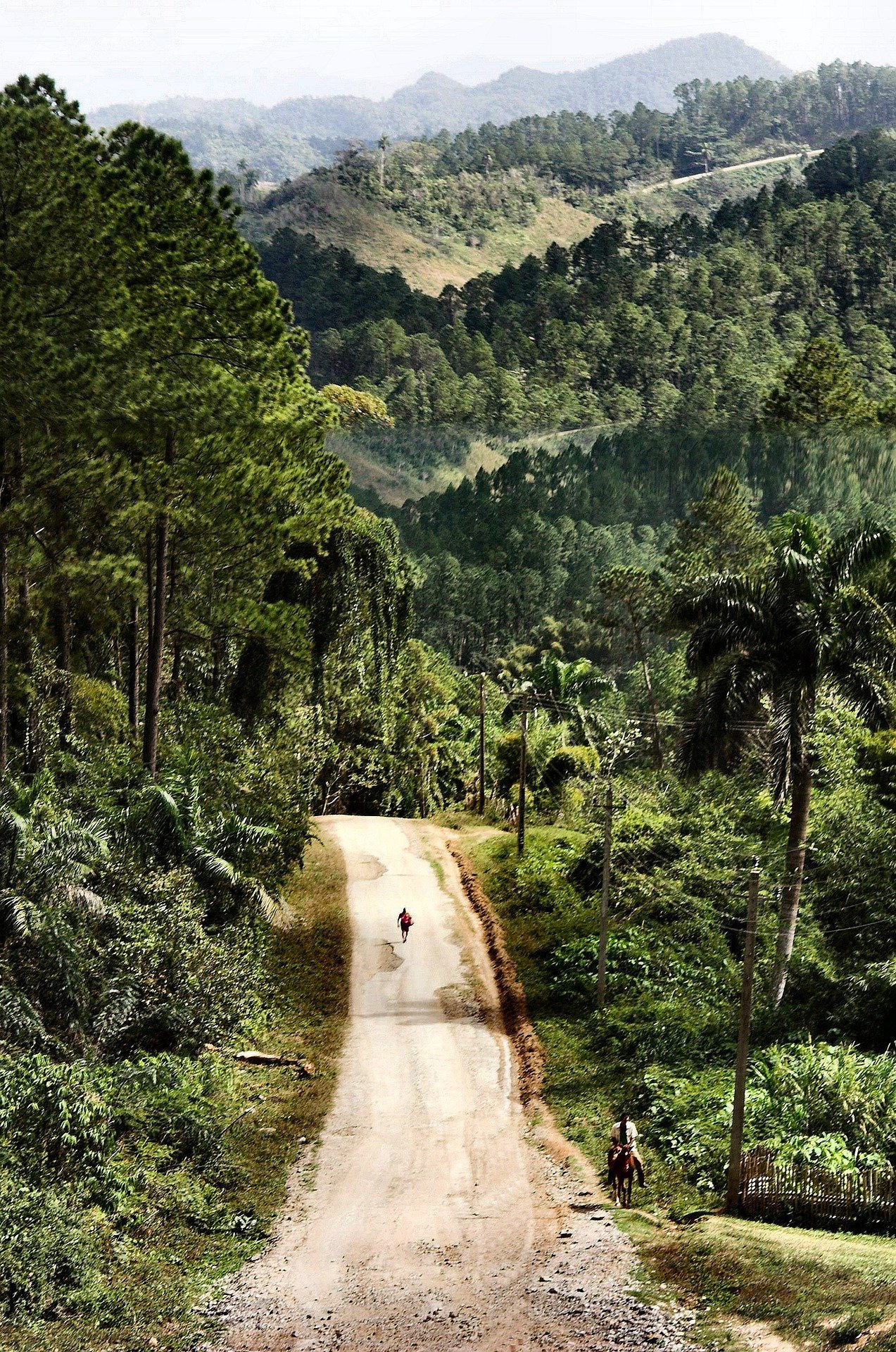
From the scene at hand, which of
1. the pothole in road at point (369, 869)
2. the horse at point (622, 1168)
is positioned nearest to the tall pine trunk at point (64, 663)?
the pothole in road at point (369, 869)

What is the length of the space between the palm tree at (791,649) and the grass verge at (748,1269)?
669cm

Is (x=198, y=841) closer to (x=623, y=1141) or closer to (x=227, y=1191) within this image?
(x=227, y=1191)

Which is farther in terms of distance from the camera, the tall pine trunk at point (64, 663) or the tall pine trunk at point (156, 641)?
the tall pine trunk at point (156, 641)

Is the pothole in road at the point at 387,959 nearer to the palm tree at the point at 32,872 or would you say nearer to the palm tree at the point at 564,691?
the palm tree at the point at 32,872

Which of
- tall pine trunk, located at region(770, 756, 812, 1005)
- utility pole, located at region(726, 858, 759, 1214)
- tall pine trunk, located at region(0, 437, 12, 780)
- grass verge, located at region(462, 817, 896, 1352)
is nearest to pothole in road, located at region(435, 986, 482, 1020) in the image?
grass verge, located at region(462, 817, 896, 1352)

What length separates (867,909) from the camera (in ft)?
87.7

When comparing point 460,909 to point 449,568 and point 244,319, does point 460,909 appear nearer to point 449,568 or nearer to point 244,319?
point 244,319

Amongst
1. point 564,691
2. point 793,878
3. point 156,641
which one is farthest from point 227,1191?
point 564,691

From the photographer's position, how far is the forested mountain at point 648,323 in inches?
4400

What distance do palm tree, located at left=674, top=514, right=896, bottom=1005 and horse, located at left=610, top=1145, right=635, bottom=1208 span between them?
27.0ft

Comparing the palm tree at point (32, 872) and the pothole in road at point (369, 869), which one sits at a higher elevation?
the palm tree at point (32, 872)

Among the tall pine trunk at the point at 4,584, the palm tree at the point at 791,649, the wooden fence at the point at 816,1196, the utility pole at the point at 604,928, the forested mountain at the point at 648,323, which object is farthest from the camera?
the forested mountain at the point at 648,323

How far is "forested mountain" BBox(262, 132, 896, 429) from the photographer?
111750 millimetres

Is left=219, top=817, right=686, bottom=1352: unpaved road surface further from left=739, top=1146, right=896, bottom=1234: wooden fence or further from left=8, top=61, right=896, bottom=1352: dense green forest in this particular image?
left=739, top=1146, right=896, bottom=1234: wooden fence
